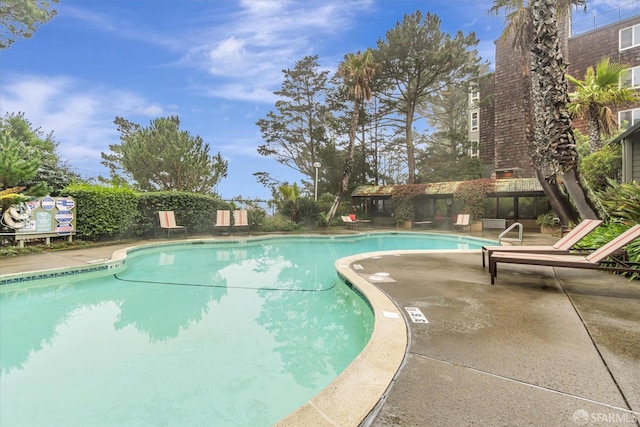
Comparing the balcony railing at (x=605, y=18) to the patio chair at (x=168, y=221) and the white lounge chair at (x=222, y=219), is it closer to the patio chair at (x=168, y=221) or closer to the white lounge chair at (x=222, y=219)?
the white lounge chair at (x=222, y=219)

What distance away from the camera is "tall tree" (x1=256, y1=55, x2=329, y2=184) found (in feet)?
87.4

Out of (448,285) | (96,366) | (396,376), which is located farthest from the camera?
(448,285)

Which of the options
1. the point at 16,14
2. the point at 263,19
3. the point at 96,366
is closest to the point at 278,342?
the point at 96,366

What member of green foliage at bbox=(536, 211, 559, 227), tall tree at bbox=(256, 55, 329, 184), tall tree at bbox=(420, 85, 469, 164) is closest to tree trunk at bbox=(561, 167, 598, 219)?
green foliage at bbox=(536, 211, 559, 227)

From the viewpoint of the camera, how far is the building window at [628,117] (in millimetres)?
16094

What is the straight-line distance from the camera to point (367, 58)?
19.4 metres

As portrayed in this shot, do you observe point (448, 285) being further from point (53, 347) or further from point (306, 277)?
point (53, 347)

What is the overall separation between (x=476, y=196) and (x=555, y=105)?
9.95 metres

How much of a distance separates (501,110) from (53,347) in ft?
81.0

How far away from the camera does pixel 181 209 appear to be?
45.1 ft

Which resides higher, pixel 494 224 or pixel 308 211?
pixel 308 211

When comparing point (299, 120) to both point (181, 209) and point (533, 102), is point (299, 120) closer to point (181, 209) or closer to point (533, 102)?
point (181, 209)

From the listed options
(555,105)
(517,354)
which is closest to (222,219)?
(555,105)

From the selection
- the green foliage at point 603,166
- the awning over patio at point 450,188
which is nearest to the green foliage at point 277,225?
the awning over patio at point 450,188
